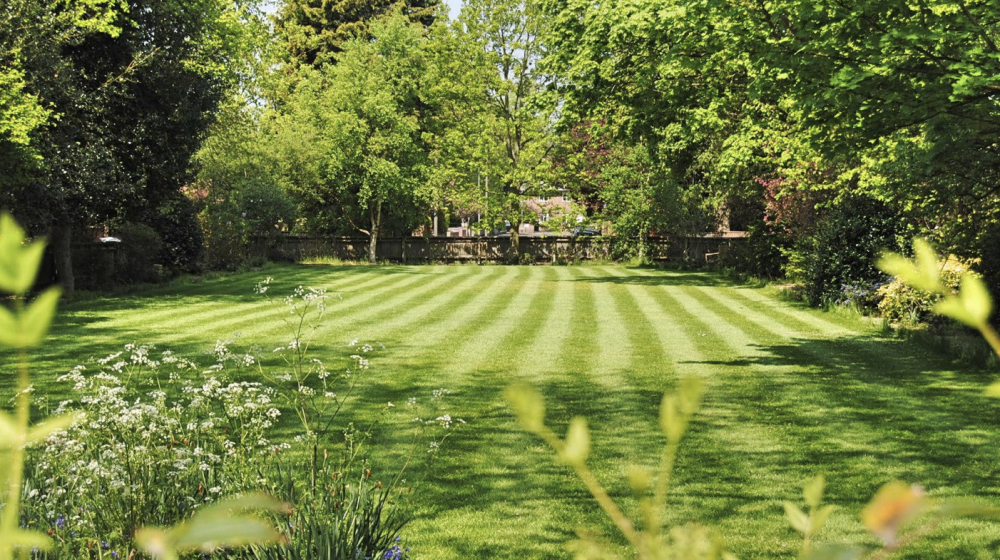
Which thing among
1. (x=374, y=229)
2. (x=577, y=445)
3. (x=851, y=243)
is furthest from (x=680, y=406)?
(x=374, y=229)

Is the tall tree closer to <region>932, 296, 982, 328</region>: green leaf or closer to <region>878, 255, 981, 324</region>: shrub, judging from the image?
<region>878, 255, 981, 324</region>: shrub

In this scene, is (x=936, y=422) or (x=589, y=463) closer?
(x=589, y=463)

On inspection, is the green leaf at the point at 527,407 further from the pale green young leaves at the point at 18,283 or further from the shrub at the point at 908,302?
the shrub at the point at 908,302

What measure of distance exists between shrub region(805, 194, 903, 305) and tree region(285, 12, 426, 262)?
25073 mm

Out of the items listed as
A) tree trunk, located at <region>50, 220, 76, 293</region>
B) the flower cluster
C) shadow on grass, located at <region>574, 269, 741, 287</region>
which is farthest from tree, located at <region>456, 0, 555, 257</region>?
the flower cluster

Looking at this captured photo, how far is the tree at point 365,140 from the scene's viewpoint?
3975 centimetres

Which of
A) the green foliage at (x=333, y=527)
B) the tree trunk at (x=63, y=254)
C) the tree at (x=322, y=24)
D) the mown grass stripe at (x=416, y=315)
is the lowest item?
the mown grass stripe at (x=416, y=315)

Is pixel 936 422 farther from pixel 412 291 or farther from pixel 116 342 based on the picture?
pixel 412 291

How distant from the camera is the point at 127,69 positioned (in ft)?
64.8

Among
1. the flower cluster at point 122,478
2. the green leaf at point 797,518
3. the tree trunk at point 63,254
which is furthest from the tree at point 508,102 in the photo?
the green leaf at point 797,518

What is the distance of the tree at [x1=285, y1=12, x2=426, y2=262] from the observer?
3975 cm

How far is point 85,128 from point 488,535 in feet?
57.5

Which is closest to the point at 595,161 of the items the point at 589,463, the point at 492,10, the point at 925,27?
the point at 492,10

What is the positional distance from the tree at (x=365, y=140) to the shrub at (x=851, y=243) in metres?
25.1
